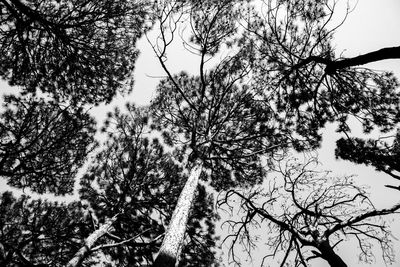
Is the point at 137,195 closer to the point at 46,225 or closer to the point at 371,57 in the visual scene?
the point at 46,225

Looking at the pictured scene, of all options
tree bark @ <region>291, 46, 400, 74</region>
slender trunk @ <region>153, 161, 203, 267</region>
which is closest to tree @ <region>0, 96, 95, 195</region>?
slender trunk @ <region>153, 161, 203, 267</region>

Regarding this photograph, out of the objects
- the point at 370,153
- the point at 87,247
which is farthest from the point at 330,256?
the point at 87,247

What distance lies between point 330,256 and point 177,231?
2.69 metres

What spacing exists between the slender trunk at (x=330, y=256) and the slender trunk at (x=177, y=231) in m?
2.50

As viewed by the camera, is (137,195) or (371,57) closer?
(371,57)

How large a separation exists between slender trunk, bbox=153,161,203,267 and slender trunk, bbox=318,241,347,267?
2504mm

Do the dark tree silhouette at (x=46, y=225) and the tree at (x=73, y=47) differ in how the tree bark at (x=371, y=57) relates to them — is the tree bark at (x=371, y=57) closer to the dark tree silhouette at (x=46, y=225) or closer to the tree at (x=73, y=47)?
the tree at (x=73, y=47)

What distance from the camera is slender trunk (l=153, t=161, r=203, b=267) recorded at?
3.24m

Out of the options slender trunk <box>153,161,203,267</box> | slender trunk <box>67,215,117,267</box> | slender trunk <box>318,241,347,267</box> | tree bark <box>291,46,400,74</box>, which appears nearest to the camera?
tree bark <box>291,46,400,74</box>

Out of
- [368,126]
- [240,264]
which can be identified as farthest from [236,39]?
[240,264]

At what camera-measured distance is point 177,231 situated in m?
3.80

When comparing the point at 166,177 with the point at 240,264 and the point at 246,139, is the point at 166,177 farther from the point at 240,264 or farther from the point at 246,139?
the point at 240,264

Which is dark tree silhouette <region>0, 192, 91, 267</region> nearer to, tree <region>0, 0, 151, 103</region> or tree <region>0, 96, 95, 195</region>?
tree <region>0, 96, 95, 195</region>

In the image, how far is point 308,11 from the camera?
5.09 m
